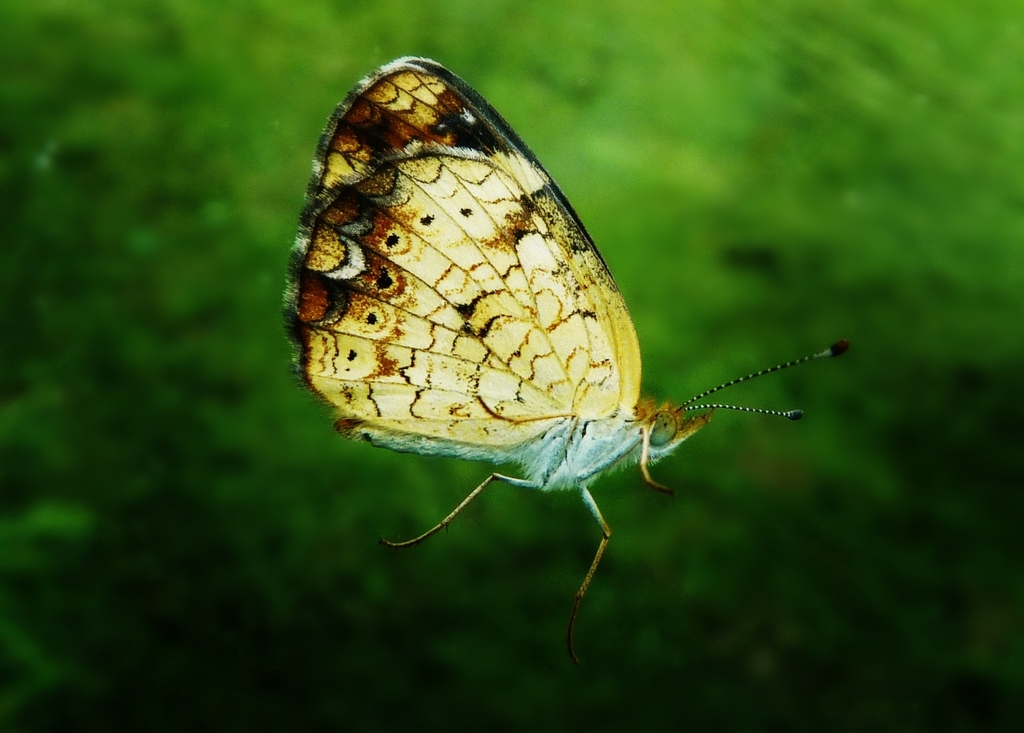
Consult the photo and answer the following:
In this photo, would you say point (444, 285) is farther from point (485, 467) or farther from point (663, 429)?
point (485, 467)

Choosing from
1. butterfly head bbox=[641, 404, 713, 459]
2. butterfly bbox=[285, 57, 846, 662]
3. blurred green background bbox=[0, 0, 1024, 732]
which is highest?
butterfly bbox=[285, 57, 846, 662]

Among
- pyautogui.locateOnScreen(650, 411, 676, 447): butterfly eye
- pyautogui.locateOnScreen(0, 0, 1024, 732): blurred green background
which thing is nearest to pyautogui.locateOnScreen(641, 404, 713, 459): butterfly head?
pyautogui.locateOnScreen(650, 411, 676, 447): butterfly eye

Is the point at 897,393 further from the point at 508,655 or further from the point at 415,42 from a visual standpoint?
the point at 415,42

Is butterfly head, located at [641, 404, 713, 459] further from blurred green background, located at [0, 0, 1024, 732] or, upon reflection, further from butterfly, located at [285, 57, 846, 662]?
blurred green background, located at [0, 0, 1024, 732]

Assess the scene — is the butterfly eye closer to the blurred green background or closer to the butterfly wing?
the butterfly wing

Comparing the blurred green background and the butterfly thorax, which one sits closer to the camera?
the butterfly thorax

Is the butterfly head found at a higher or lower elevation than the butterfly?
lower

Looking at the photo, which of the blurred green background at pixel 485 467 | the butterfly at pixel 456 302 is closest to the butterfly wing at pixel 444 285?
the butterfly at pixel 456 302

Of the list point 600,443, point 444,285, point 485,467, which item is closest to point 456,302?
point 444,285

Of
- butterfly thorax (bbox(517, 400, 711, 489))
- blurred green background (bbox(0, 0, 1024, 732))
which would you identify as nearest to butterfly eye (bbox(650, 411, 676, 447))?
butterfly thorax (bbox(517, 400, 711, 489))
